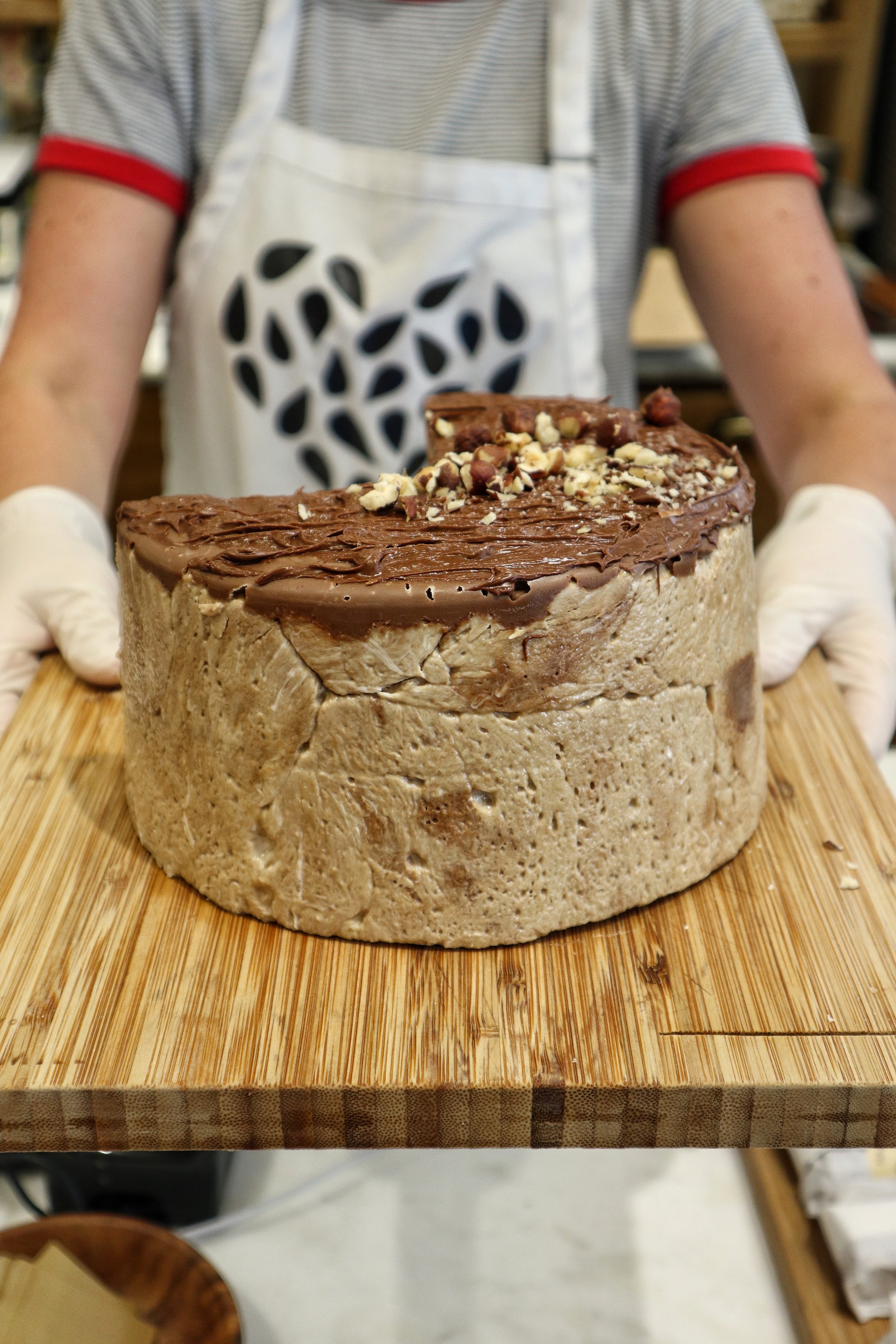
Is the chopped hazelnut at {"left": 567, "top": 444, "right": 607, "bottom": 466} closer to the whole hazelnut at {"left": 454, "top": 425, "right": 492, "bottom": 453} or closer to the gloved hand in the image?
the whole hazelnut at {"left": 454, "top": 425, "right": 492, "bottom": 453}

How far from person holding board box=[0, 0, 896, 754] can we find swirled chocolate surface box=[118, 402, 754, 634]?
0.51m

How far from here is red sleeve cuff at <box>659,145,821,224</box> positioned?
1.48 meters

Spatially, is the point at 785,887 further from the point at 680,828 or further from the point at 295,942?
the point at 295,942

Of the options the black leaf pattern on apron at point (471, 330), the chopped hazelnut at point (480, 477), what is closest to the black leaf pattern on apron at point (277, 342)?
the black leaf pattern on apron at point (471, 330)

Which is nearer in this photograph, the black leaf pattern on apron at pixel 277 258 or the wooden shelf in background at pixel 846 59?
the black leaf pattern on apron at pixel 277 258

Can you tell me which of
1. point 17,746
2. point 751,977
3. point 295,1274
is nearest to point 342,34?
point 17,746

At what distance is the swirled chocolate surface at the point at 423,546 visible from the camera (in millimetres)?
761

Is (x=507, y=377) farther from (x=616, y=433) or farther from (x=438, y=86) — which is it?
(x=616, y=433)

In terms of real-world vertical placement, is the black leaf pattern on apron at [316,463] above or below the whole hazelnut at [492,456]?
below

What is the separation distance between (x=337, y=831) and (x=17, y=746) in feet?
1.28

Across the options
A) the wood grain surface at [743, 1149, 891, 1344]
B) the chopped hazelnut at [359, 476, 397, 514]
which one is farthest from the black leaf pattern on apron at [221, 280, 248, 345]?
the wood grain surface at [743, 1149, 891, 1344]

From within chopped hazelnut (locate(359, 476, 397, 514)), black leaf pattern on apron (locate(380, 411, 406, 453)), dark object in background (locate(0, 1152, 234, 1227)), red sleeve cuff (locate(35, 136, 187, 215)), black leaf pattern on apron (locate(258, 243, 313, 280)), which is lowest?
dark object in background (locate(0, 1152, 234, 1227))

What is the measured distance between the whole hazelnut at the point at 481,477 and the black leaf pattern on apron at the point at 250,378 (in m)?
0.82

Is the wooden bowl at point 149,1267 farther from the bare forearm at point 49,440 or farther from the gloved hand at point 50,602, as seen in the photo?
the bare forearm at point 49,440
